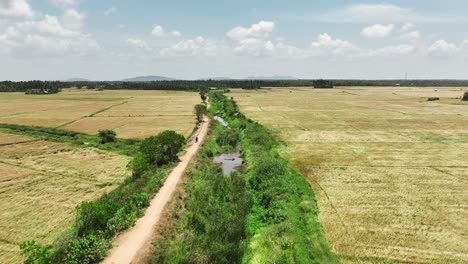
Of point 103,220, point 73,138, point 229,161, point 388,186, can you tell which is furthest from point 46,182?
point 388,186

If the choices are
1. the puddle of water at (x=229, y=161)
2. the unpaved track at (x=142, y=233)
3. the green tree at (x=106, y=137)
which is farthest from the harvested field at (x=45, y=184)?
the puddle of water at (x=229, y=161)

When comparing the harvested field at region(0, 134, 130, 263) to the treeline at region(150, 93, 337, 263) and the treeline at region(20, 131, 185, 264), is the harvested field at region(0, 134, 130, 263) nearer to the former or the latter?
the treeline at region(20, 131, 185, 264)

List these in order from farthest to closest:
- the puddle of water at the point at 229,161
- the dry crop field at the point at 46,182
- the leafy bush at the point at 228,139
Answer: the leafy bush at the point at 228,139, the puddle of water at the point at 229,161, the dry crop field at the point at 46,182

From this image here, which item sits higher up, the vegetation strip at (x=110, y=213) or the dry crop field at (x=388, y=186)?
the vegetation strip at (x=110, y=213)

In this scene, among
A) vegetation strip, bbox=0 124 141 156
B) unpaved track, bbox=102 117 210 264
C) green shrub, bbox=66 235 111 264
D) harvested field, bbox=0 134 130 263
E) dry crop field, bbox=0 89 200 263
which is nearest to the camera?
green shrub, bbox=66 235 111 264

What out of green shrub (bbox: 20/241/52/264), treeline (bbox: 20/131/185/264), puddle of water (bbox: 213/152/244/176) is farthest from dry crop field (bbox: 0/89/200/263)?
puddle of water (bbox: 213/152/244/176)

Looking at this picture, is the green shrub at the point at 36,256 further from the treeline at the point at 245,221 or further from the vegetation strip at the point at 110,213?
the treeline at the point at 245,221

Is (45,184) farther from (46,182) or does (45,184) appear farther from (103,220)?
(103,220)
